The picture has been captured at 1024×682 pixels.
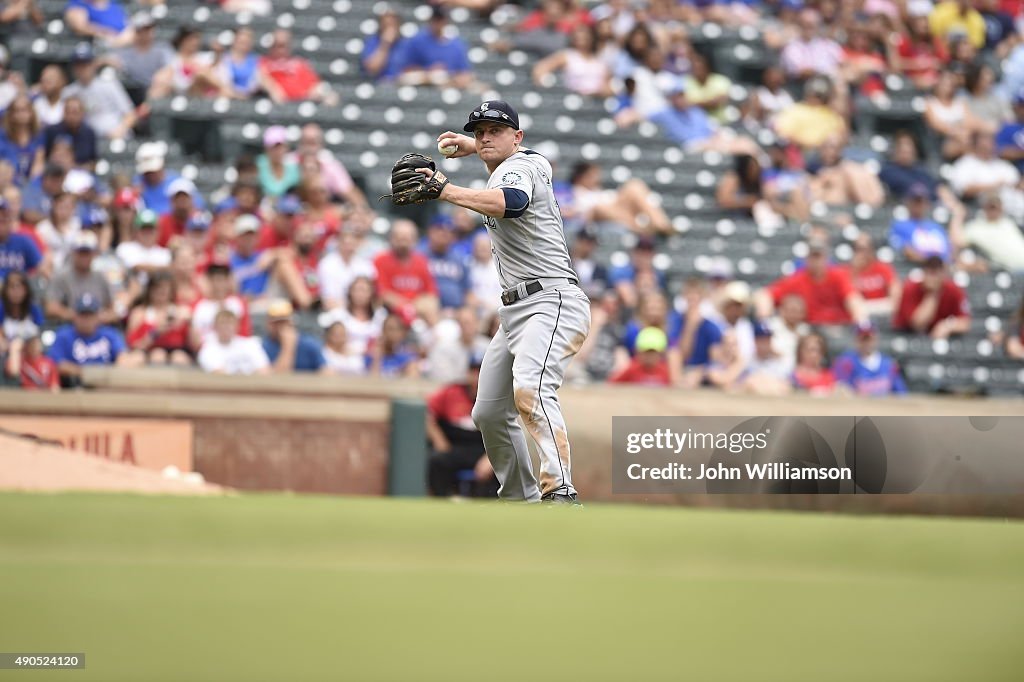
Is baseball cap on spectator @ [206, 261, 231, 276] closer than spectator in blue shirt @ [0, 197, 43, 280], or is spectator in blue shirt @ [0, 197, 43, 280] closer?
baseball cap on spectator @ [206, 261, 231, 276]

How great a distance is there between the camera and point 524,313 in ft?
23.0

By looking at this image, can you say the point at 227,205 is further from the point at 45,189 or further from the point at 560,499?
the point at 560,499

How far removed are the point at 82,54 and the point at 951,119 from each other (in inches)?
374

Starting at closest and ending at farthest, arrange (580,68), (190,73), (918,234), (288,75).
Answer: (190,73) → (288,75) → (918,234) → (580,68)

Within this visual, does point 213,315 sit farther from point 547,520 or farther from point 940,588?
point 940,588

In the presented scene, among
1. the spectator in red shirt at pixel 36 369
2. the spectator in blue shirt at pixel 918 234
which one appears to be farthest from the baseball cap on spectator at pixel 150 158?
the spectator in blue shirt at pixel 918 234

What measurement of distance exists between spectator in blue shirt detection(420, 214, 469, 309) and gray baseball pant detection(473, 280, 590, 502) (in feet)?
19.2

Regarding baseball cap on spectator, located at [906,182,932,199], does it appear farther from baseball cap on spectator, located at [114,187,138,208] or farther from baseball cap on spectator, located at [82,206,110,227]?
baseball cap on spectator, located at [82,206,110,227]

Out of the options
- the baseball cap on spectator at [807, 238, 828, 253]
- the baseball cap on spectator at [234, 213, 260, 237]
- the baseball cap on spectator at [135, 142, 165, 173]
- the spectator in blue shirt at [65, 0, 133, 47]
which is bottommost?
the baseball cap on spectator at [807, 238, 828, 253]

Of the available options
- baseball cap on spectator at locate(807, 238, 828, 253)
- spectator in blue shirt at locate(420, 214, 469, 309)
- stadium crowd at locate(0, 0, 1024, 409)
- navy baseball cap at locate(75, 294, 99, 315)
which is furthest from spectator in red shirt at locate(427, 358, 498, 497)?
baseball cap on spectator at locate(807, 238, 828, 253)

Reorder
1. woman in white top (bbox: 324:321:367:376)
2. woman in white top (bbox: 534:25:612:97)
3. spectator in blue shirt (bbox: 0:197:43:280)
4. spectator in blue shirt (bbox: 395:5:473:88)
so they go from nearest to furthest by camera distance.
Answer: woman in white top (bbox: 324:321:367:376) < spectator in blue shirt (bbox: 0:197:43:280) < spectator in blue shirt (bbox: 395:5:473:88) < woman in white top (bbox: 534:25:612:97)

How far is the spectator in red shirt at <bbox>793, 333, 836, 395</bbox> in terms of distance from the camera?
40.7 feet

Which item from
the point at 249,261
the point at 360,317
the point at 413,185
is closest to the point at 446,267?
the point at 360,317

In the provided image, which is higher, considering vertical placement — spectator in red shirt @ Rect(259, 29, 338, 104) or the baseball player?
spectator in red shirt @ Rect(259, 29, 338, 104)
